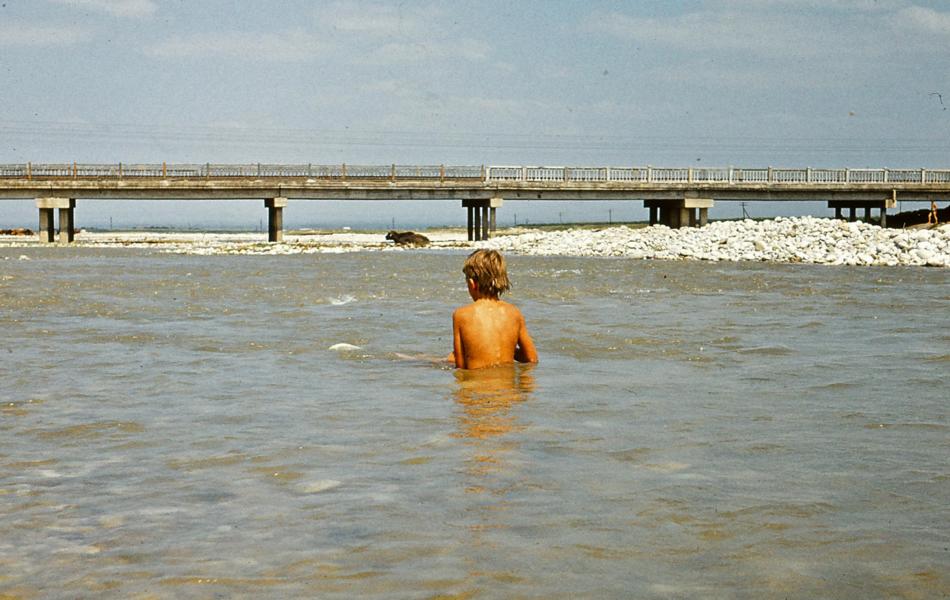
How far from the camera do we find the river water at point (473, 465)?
134 inches

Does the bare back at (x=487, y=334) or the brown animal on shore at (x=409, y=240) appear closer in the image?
the bare back at (x=487, y=334)

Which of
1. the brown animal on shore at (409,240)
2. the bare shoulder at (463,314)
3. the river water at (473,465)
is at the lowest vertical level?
the river water at (473,465)

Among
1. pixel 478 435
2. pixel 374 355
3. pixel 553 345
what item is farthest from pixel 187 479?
pixel 553 345

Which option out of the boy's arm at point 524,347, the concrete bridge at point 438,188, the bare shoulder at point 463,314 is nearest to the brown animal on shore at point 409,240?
the concrete bridge at point 438,188

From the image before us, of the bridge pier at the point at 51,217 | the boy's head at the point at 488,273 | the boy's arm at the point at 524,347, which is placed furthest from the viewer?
the bridge pier at the point at 51,217

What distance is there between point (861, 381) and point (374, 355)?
3.83 metres

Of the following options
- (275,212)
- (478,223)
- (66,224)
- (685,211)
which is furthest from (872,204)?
(66,224)

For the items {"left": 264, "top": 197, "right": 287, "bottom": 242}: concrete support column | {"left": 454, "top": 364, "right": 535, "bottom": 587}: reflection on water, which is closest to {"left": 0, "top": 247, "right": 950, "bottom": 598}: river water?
{"left": 454, "top": 364, "right": 535, "bottom": 587}: reflection on water

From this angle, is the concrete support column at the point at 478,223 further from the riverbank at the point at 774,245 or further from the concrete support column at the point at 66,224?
the concrete support column at the point at 66,224

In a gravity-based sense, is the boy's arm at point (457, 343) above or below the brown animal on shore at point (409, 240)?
below

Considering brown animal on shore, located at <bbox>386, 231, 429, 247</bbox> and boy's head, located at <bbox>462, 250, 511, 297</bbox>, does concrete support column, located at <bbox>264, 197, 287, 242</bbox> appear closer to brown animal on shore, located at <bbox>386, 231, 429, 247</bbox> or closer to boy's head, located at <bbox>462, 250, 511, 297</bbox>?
brown animal on shore, located at <bbox>386, 231, 429, 247</bbox>

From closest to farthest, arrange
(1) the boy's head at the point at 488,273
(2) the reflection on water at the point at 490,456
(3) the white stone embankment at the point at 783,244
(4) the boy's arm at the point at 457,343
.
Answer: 1. (2) the reflection on water at the point at 490,456
2. (1) the boy's head at the point at 488,273
3. (4) the boy's arm at the point at 457,343
4. (3) the white stone embankment at the point at 783,244

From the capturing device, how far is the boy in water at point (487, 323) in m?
7.50

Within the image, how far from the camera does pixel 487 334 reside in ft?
25.2
